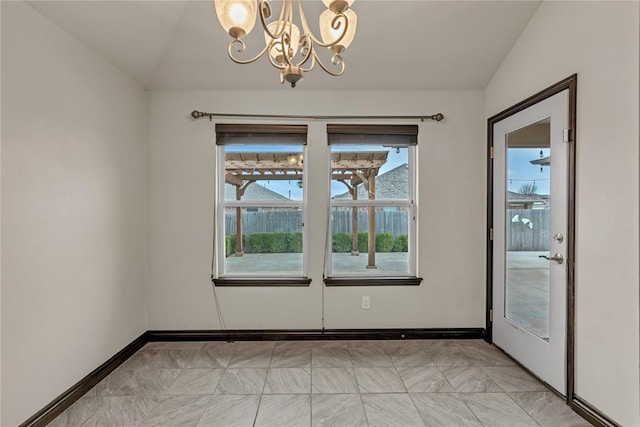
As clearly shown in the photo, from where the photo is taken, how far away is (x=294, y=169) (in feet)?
10.1

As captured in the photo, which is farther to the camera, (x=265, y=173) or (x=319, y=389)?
(x=265, y=173)

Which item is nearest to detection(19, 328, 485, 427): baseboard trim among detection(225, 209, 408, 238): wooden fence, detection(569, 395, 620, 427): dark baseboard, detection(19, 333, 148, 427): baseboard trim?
detection(19, 333, 148, 427): baseboard trim

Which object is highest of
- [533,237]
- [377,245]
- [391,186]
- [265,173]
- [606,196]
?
[265,173]

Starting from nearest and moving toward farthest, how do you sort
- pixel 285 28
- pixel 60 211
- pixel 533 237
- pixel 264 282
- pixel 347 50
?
pixel 285 28 < pixel 60 211 < pixel 533 237 < pixel 347 50 < pixel 264 282

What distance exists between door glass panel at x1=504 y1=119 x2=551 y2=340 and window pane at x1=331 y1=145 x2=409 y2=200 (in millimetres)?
894

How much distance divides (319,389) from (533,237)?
192cm

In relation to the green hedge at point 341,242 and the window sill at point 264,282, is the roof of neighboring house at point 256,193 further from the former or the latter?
the window sill at point 264,282

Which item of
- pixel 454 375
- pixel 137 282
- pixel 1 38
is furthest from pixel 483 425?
pixel 1 38

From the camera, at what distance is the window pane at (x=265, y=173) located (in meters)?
3.08

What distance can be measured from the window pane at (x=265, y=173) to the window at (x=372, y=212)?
0.36 meters

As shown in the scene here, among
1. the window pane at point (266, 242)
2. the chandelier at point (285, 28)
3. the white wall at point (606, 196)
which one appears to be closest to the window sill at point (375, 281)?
the window pane at point (266, 242)

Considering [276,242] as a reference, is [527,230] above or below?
above

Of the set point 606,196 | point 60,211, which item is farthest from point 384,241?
point 60,211

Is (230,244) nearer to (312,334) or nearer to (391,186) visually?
(312,334)
